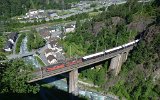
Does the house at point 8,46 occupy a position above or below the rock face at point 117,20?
below

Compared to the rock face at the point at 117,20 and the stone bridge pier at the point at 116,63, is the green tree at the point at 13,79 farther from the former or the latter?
the rock face at the point at 117,20

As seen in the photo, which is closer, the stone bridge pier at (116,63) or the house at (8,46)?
the stone bridge pier at (116,63)

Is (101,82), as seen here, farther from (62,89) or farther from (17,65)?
(17,65)

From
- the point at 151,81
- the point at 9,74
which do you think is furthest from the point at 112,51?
the point at 9,74

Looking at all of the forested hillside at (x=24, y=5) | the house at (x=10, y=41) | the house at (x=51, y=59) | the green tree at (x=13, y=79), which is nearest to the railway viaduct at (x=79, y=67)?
the green tree at (x=13, y=79)

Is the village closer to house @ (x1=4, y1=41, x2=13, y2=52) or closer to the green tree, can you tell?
house @ (x1=4, y1=41, x2=13, y2=52)

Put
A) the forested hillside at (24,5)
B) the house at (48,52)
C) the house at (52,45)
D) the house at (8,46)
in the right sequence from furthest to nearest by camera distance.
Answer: the forested hillside at (24,5) < the house at (8,46) < the house at (52,45) < the house at (48,52)

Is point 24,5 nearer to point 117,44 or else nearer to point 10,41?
point 10,41

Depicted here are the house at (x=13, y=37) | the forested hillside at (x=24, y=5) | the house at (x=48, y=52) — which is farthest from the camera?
the forested hillside at (x=24, y=5)

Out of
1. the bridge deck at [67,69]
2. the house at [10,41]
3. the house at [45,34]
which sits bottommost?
the house at [10,41]
